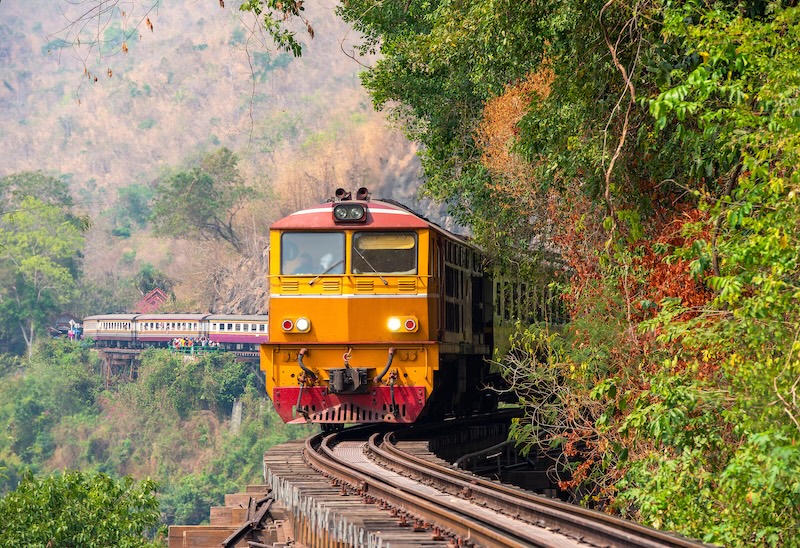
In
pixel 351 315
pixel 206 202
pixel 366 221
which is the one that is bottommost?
pixel 351 315

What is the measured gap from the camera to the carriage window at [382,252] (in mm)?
16188

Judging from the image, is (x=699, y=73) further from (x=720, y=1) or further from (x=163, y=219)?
(x=163, y=219)

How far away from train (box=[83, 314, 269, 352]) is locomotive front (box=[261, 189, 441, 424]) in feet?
167

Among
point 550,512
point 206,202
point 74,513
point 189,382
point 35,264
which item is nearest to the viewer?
point 550,512

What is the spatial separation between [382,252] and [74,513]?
12.3 m

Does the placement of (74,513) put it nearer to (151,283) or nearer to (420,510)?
(420,510)

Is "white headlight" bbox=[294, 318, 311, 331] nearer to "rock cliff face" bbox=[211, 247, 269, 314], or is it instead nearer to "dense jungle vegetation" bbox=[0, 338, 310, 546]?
"dense jungle vegetation" bbox=[0, 338, 310, 546]

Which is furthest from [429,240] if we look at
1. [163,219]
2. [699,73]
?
[163,219]

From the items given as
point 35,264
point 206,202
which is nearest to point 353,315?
point 206,202

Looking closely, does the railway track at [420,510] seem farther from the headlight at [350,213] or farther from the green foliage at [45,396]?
the green foliage at [45,396]

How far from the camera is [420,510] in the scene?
9.20 meters

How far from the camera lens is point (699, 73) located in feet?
31.9

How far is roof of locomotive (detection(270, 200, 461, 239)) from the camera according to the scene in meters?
16.1

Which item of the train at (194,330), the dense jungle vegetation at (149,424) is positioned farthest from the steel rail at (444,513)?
the train at (194,330)
